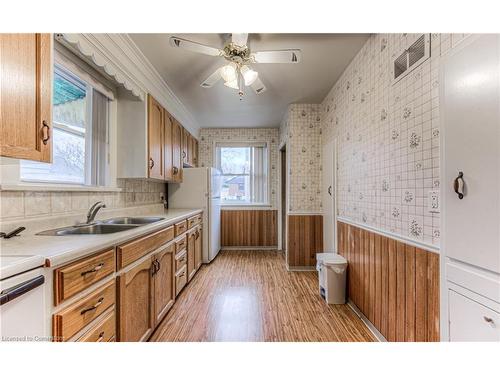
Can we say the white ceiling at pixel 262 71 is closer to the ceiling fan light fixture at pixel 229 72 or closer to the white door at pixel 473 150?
the ceiling fan light fixture at pixel 229 72

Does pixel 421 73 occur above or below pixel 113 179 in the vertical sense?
above

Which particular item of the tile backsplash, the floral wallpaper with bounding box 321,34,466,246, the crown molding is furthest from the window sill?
the floral wallpaper with bounding box 321,34,466,246

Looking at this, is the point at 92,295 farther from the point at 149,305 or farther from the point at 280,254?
the point at 280,254

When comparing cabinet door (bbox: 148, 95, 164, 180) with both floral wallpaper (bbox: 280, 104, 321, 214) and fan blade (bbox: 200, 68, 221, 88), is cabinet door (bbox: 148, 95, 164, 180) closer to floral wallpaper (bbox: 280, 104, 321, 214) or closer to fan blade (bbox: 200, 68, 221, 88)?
fan blade (bbox: 200, 68, 221, 88)

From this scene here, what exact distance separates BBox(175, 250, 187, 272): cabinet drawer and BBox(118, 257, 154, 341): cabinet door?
621mm

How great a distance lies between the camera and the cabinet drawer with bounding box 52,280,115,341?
0.84 meters

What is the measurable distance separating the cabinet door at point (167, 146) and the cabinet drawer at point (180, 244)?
2.71ft

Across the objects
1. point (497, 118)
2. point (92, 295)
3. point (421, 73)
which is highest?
point (421, 73)

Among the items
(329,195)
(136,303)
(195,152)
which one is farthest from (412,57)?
(195,152)

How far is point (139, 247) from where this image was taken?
1.45m

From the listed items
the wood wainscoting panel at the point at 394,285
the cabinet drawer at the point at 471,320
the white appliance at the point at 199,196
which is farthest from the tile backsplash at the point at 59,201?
the wood wainscoting panel at the point at 394,285

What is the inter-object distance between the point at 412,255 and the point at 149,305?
1.79m

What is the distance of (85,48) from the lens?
1477 mm
